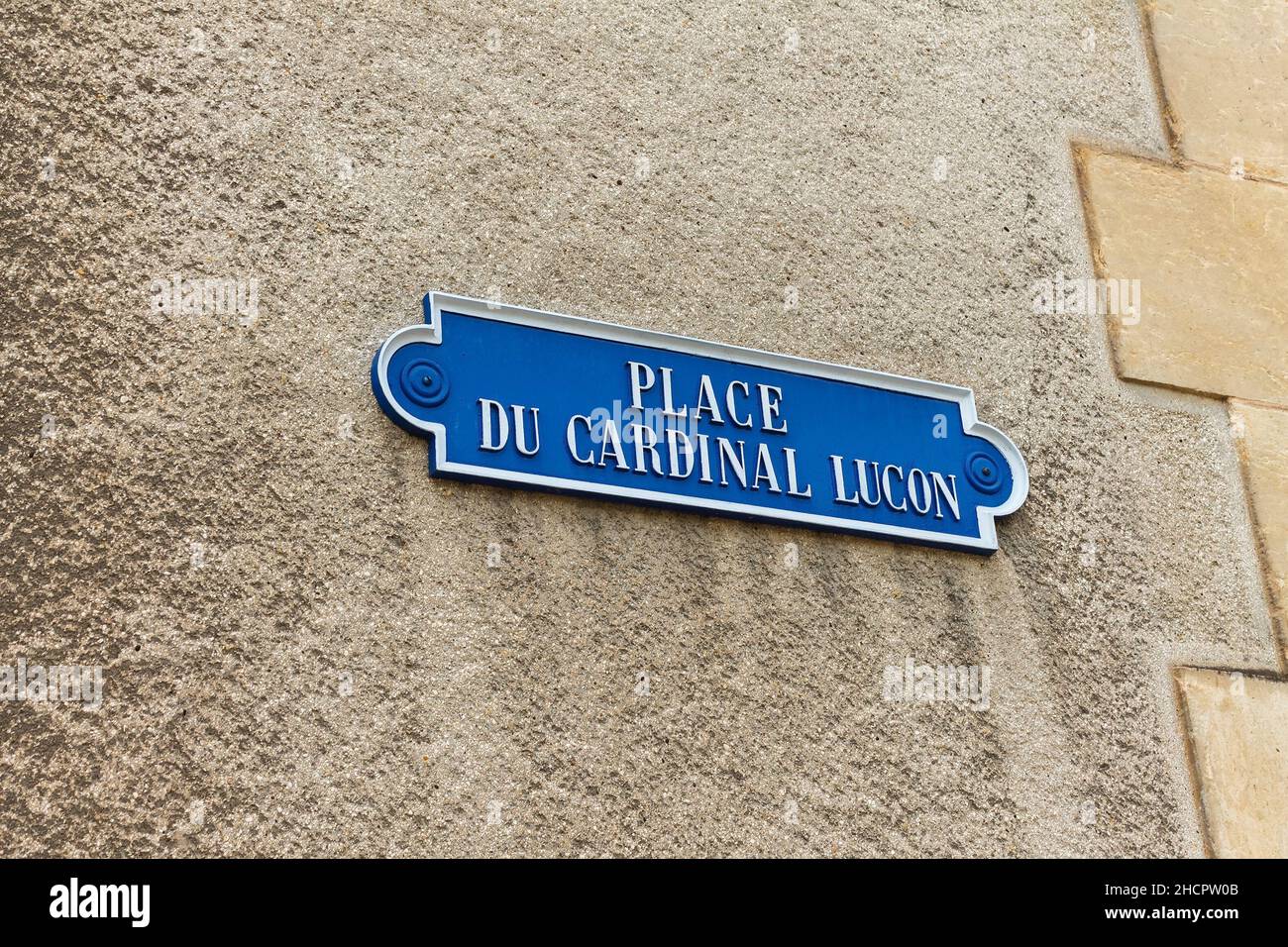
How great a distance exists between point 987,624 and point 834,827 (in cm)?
59

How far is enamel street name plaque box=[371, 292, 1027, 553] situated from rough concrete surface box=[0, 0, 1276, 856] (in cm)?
6

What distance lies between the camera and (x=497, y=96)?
2.76 m

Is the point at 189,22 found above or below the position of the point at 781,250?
above

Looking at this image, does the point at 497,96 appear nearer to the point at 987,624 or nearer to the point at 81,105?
the point at 81,105

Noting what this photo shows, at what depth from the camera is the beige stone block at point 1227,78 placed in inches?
141

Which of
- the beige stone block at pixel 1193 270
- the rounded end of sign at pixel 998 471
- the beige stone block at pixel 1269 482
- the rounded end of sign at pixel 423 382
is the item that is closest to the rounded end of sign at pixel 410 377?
the rounded end of sign at pixel 423 382

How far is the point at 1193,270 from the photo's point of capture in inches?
132

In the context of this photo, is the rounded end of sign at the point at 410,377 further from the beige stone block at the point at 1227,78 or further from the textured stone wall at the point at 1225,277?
the beige stone block at the point at 1227,78

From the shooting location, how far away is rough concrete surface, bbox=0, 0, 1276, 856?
2113 mm

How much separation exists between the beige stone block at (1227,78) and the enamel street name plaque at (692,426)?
50.8 inches

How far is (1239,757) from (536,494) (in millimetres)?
1642

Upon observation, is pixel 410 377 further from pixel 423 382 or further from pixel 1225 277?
pixel 1225 277

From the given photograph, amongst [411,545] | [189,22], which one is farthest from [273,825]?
[189,22]
